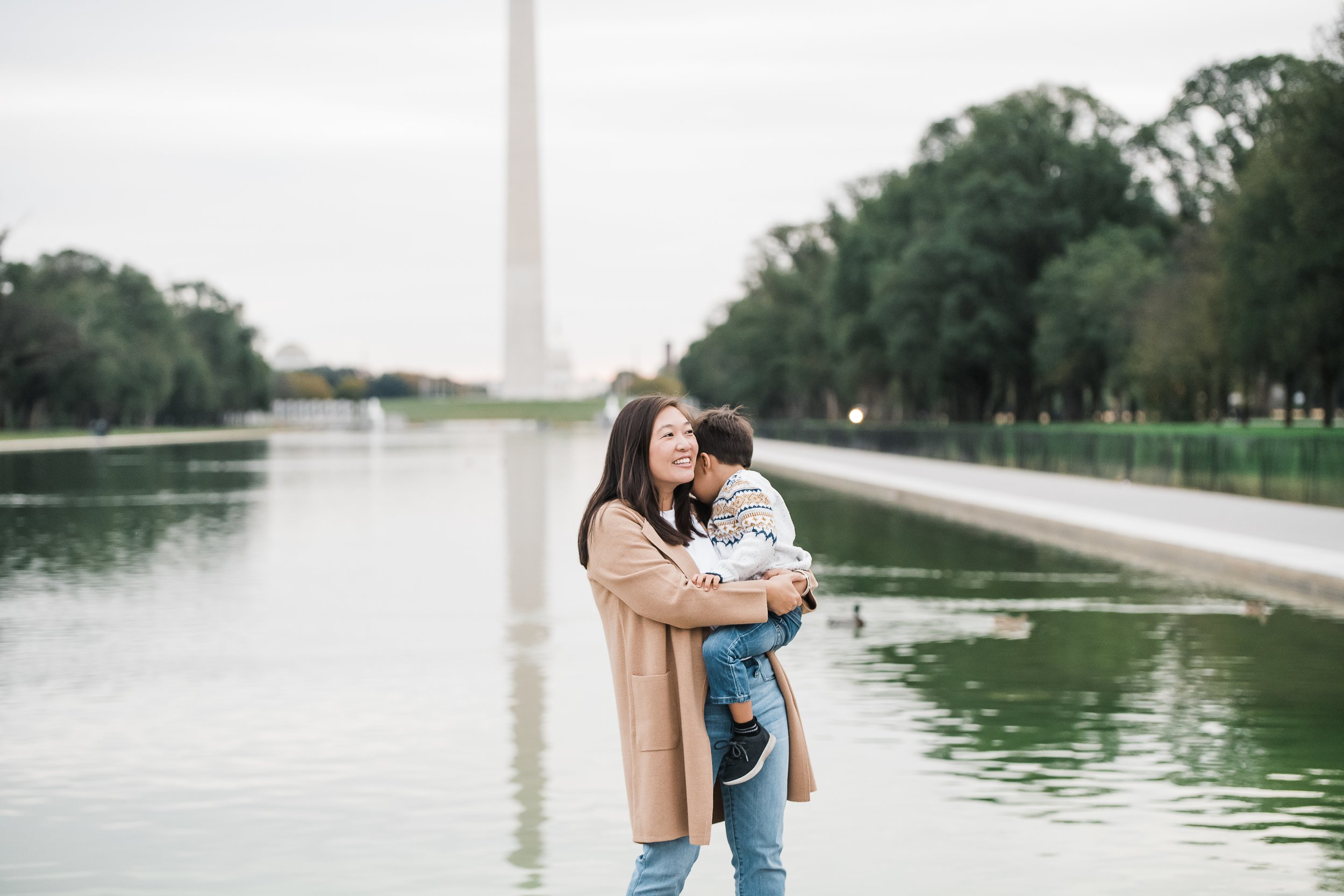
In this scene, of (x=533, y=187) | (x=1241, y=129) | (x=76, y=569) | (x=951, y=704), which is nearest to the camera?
(x=951, y=704)

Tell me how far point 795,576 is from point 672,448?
0.43 m

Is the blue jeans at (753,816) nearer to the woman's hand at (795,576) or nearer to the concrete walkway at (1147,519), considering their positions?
the woman's hand at (795,576)

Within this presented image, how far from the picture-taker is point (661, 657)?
4.02 metres

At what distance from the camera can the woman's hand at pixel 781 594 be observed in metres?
3.98

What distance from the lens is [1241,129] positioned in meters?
61.4

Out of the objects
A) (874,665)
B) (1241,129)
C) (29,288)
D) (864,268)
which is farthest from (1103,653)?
(29,288)

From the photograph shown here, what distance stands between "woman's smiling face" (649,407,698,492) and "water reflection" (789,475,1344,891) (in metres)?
3.12

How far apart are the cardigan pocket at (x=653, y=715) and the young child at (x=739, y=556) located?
0.12 meters

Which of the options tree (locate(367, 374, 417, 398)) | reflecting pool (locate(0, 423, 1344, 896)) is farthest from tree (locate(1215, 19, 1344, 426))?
tree (locate(367, 374, 417, 398))

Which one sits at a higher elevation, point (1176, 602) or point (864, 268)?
point (864, 268)

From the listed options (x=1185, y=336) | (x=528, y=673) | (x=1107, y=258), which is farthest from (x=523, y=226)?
(x=528, y=673)

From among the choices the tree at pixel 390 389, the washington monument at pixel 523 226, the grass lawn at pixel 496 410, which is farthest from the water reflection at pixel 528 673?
the tree at pixel 390 389

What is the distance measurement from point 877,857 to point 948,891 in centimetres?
53

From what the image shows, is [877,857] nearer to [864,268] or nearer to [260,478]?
[260,478]
